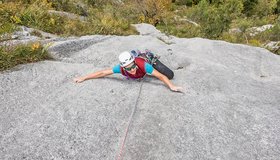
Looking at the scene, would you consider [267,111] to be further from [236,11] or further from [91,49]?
[236,11]

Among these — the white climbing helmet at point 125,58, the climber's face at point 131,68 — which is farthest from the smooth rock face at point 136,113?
the white climbing helmet at point 125,58

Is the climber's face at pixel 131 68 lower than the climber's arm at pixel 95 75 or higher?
higher

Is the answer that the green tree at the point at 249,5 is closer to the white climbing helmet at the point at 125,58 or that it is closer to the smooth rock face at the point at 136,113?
the smooth rock face at the point at 136,113

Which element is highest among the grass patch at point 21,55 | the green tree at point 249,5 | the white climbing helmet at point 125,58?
the white climbing helmet at point 125,58

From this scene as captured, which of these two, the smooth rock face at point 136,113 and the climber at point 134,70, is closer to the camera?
the smooth rock face at point 136,113

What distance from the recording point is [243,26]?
86.2ft

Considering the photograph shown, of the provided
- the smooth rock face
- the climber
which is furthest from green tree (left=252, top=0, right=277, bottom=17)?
the climber

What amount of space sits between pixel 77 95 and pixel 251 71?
7212 millimetres

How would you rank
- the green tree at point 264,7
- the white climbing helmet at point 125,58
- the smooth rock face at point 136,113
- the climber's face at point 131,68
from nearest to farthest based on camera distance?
the smooth rock face at point 136,113, the white climbing helmet at point 125,58, the climber's face at point 131,68, the green tree at point 264,7

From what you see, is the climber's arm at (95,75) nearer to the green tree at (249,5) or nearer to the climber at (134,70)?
the climber at (134,70)

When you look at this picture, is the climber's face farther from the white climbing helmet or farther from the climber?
the white climbing helmet

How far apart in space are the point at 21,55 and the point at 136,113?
508cm

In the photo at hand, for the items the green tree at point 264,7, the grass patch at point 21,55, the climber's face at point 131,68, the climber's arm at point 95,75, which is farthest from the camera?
the green tree at point 264,7

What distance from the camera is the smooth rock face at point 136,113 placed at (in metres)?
5.89
